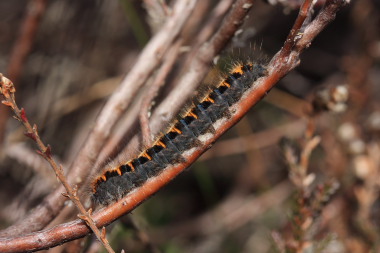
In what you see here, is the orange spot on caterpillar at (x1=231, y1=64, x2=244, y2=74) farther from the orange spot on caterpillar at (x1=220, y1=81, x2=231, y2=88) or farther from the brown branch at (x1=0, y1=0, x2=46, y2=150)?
the brown branch at (x1=0, y1=0, x2=46, y2=150)

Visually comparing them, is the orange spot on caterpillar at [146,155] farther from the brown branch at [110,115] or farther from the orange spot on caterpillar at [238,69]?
the orange spot on caterpillar at [238,69]

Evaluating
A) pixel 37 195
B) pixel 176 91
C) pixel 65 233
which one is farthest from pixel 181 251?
pixel 65 233

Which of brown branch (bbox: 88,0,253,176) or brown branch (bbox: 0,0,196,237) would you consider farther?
brown branch (bbox: 88,0,253,176)

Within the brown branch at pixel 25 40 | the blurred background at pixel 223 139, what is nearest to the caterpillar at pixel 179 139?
the blurred background at pixel 223 139

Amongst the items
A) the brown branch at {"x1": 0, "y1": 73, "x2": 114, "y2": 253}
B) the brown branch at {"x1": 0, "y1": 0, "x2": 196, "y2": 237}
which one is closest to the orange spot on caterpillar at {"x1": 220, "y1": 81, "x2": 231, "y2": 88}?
the brown branch at {"x1": 0, "y1": 0, "x2": 196, "y2": 237}

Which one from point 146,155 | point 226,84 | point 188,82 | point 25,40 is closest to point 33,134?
point 146,155

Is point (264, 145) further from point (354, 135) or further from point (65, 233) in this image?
point (65, 233)

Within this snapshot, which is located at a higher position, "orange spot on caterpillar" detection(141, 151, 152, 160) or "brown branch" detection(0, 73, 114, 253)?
"brown branch" detection(0, 73, 114, 253)
